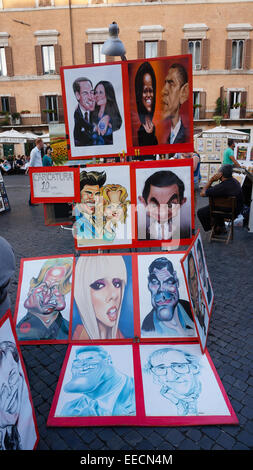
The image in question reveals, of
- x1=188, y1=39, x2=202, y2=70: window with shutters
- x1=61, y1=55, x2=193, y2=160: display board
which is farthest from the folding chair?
x1=188, y1=39, x2=202, y2=70: window with shutters

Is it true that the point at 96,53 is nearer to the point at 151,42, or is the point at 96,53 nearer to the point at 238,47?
the point at 151,42

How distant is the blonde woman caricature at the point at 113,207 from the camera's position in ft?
10.5

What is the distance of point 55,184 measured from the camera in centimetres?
325

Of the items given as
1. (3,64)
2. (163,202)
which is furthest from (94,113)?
(3,64)

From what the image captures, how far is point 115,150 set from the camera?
319cm

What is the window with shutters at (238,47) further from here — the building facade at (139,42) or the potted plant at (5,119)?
the potted plant at (5,119)

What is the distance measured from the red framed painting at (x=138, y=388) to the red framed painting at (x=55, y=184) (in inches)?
54.6

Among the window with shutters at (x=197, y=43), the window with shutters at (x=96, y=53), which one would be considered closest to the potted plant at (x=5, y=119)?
the window with shutters at (x=96, y=53)

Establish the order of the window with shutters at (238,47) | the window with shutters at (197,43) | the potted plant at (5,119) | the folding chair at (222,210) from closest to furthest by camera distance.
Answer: the folding chair at (222,210), the window with shutters at (238,47), the window with shutters at (197,43), the potted plant at (5,119)

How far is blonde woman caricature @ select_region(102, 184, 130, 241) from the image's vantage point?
3.20 m

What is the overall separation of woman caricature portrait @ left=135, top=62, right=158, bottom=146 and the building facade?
19.0m

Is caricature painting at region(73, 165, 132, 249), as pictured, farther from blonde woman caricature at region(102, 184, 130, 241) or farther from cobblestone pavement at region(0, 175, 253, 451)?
cobblestone pavement at region(0, 175, 253, 451)
